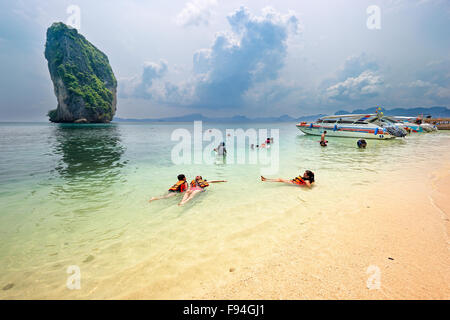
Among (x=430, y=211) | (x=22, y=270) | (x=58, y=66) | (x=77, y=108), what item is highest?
(x=58, y=66)

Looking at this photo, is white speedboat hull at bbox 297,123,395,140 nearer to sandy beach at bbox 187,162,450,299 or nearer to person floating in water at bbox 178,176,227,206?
sandy beach at bbox 187,162,450,299

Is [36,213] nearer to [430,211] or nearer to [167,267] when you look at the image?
[167,267]

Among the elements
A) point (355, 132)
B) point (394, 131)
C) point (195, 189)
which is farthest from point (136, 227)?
point (394, 131)

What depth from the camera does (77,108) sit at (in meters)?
95.5

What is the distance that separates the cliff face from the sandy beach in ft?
396

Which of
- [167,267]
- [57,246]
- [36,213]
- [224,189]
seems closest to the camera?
[167,267]

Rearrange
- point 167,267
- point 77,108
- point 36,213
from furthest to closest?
point 77,108 → point 36,213 → point 167,267

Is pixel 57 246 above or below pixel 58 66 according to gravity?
below

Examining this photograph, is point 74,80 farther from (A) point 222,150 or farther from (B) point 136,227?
(B) point 136,227

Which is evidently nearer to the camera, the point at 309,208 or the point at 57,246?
the point at 57,246

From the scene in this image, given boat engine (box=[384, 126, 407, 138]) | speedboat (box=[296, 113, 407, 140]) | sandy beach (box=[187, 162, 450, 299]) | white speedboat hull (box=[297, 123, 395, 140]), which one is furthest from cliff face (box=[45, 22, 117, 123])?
sandy beach (box=[187, 162, 450, 299])

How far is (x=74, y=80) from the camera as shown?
95125 mm

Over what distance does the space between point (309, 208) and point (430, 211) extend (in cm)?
296

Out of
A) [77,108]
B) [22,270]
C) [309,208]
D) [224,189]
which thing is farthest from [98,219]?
[77,108]
